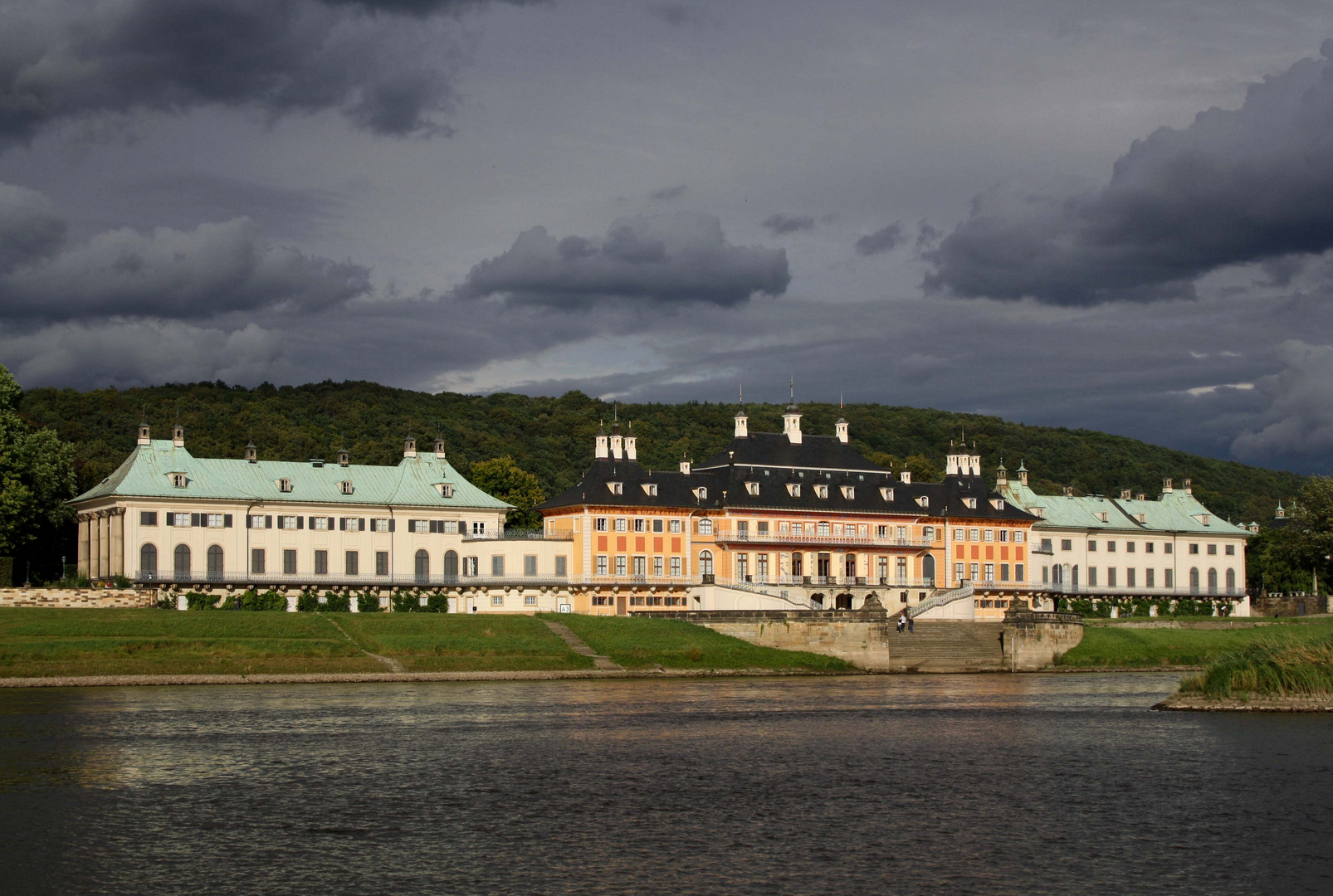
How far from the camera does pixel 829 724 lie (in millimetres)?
44156

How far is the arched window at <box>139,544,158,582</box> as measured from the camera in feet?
252

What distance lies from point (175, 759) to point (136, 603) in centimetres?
3937

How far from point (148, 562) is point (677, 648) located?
97.1 feet

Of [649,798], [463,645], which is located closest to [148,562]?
[463,645]

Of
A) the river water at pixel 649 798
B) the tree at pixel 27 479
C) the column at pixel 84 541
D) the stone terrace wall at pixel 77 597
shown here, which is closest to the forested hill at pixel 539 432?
the column at pixel 84 541

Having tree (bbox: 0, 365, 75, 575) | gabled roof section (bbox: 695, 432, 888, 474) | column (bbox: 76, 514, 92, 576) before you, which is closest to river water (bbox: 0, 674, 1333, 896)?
tree (bbox: 0, 365, 75, 575)

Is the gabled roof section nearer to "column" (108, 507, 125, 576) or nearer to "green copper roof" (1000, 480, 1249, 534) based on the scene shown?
"green copper roof" (1000, 480, 1249, 534)

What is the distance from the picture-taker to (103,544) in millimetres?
79000

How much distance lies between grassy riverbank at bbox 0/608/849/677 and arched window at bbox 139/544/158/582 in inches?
342

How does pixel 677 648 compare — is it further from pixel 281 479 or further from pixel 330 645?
pixel 281 479

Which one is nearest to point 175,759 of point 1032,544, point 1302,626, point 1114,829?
point 1114,829

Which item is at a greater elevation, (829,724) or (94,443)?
(94,443)

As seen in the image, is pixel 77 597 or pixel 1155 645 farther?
pixel 1155 645

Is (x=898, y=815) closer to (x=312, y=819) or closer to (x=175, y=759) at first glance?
(x=312, y=819)
